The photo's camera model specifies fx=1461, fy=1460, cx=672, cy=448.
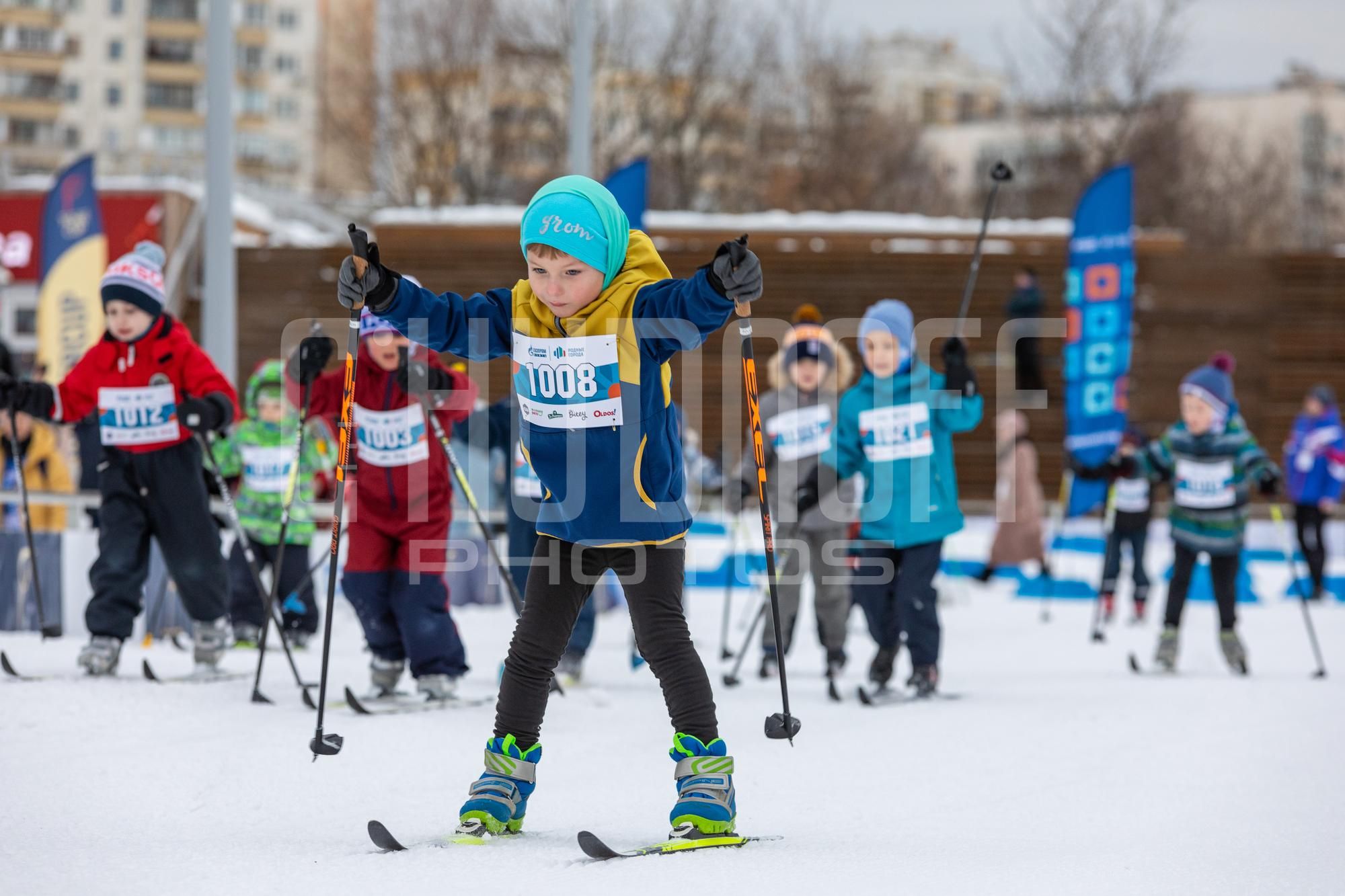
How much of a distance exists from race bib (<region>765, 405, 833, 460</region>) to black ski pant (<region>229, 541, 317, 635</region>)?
2.52 m

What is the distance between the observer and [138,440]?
5.89m

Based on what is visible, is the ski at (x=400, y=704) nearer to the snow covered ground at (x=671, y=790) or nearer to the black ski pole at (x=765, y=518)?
the snow covered ground at (x=671, y=790)

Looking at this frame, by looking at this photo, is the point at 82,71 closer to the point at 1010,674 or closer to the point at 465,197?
the point at 465,197

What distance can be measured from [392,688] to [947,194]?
36.3 metres

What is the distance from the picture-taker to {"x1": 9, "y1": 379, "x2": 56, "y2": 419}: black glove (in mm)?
5902

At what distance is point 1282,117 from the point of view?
68938 mm

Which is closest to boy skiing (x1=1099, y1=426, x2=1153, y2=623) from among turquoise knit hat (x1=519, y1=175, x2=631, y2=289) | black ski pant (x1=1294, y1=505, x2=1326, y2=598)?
black ski pant (x1=1294, y1=505, x2=1326, y2=598)

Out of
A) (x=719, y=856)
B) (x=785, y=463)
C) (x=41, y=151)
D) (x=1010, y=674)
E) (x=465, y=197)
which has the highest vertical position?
(x=41, y=151)

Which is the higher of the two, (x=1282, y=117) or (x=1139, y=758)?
(x=1282, y=117)

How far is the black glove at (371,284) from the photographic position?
3.65 metres

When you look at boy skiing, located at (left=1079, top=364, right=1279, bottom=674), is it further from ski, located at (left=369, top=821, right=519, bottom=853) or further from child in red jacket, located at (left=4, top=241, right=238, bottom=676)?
ski, located at (left=369, top=821, right=519, bottom=853)

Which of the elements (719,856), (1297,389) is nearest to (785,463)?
(719,856)

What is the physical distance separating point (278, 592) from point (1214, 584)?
5015mm

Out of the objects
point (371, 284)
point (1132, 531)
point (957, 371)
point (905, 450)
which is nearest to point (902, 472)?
point (905, 450)
